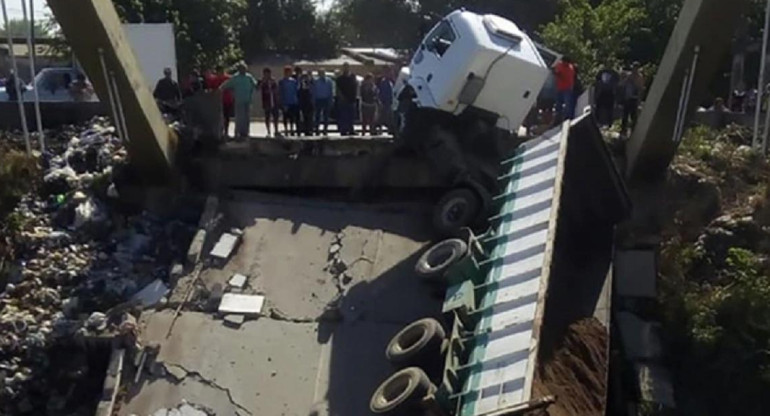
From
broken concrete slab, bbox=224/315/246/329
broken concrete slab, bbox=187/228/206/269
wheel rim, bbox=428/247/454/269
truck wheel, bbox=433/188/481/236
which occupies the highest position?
truck wheel, bbox=433/188/481/236

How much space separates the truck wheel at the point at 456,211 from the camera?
15.6m

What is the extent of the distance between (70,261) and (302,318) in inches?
127

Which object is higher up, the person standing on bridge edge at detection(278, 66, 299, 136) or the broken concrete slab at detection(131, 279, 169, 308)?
the person standing on bridge edge at detection(278, 66, 299, 136)

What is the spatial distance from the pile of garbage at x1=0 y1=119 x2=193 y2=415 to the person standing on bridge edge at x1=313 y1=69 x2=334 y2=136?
2.90 meters

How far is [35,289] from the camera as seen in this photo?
578 inches

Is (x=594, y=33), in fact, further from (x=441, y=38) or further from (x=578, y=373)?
(x=578, y=373)

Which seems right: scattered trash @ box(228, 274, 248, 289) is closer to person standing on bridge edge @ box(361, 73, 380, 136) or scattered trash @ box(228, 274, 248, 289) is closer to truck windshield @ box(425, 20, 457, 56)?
truck windshield @ box(425, 20, 457, 56)

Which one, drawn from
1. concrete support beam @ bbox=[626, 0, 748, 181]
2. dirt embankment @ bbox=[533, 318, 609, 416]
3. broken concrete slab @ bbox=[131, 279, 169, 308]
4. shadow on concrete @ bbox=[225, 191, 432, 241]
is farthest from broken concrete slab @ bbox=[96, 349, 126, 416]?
concrete support beam @ bbox=[626, 0, 748, 181]

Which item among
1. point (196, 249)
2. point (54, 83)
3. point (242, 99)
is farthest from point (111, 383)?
point (54, 83)

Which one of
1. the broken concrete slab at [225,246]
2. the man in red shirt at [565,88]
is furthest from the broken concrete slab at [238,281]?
the man in red shirt at [565,88]

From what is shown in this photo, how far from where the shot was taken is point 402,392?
471 inches

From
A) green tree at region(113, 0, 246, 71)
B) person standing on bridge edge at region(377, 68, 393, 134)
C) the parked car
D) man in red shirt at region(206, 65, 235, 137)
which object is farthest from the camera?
green tree at region(113, 0, 246, 71)

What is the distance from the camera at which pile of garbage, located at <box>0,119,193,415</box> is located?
44.1 ft

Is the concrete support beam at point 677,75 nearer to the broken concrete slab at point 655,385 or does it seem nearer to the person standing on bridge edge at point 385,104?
the broken concrete slab at point 655,385
